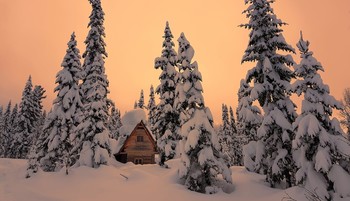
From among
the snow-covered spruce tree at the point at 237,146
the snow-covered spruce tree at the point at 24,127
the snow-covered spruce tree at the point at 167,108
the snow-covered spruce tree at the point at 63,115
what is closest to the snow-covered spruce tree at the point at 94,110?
the snow-covered spruce tree at the point at 63,115

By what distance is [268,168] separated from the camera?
19.9 meters

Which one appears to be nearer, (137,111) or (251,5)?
(251,5)

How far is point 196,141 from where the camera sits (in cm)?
1947

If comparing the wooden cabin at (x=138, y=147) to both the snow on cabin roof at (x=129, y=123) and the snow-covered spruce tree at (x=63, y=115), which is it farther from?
the snow-covered spruce tree at (x=63, y=115)

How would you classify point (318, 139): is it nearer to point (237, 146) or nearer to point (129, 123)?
point (129, 123)

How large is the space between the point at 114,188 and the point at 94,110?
450 inches

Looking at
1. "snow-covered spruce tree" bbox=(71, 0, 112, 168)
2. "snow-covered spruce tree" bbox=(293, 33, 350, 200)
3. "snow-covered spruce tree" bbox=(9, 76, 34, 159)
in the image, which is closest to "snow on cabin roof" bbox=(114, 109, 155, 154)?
"snow-covered spruce tree" bbox=(71, 0, 112, 168)

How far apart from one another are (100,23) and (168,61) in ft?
32.7

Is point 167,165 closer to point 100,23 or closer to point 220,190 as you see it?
point 220,190

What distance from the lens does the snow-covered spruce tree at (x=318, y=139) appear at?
14.8m

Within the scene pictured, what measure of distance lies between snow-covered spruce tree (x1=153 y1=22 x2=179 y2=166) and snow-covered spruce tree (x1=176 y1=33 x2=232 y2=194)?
867cm

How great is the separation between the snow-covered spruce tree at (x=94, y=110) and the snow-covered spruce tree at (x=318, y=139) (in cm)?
1852

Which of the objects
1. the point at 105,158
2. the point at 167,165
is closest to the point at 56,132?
the point at 105,158

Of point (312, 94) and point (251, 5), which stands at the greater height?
point (251, 5)
